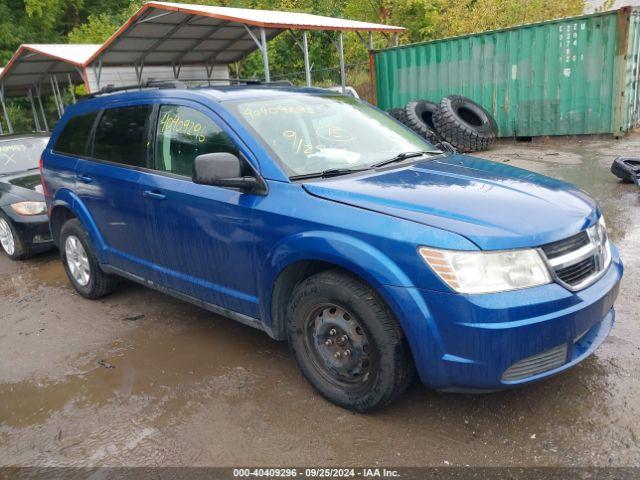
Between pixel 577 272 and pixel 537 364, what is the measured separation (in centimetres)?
50

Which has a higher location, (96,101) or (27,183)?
(96,101)

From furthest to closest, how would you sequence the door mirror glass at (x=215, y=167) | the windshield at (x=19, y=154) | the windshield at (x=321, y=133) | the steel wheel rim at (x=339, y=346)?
the windshield at (x=19, y=154) → the windshield at (x=321, y=133) → the door mirror glass at (x=215, y=167) → the steel wheel rim at (x=339, y=346)

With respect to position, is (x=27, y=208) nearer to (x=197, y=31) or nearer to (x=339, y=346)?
(x=339, y=346)

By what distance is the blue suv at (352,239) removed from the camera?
2.40m

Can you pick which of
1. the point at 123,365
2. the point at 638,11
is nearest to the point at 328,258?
the point at 123,365

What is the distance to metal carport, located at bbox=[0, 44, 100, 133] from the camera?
1518 cm

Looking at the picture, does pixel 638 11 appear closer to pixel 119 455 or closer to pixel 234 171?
pixel 234 171

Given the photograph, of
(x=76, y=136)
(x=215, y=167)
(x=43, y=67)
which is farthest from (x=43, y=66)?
(x=215, y=167)

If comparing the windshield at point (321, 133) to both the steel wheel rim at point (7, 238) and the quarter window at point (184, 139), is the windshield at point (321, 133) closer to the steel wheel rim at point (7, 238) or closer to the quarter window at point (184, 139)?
the quarter window at point (184, 139)

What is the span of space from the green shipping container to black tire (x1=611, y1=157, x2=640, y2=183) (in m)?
3.54

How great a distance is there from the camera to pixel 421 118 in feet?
35.4

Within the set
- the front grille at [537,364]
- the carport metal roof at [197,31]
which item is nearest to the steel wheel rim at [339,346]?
the front grille at [537,364]

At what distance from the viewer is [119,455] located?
2750mm

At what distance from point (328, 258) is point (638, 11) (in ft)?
34.8
